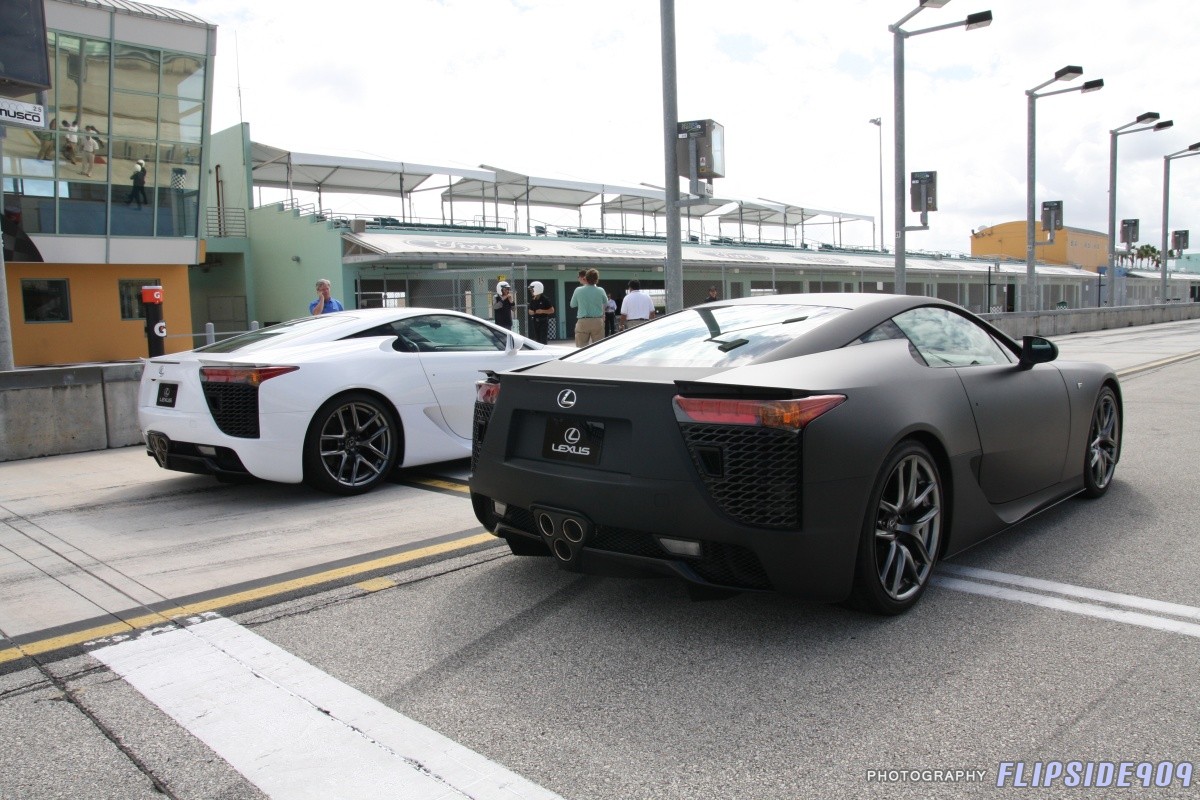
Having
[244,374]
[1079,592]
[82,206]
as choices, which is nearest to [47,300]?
[82,206]

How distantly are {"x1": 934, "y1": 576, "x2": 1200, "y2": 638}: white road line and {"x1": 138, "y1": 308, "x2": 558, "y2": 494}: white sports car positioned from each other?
3.87 meters

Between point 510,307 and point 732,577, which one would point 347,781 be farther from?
point 510,307

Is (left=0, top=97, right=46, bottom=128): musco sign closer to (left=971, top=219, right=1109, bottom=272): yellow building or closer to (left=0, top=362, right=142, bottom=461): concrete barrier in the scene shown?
(left=0, top=362, right=142, bottom=461): concrete barrier

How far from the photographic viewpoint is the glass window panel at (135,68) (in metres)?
25.5

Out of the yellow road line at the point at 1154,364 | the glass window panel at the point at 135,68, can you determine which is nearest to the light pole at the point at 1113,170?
the yellow road line at the point at 1154,364

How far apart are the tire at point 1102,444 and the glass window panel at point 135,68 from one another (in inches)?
1085

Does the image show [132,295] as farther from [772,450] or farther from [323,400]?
[772,450]

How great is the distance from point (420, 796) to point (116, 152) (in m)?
28.4

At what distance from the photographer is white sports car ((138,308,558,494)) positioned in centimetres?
582

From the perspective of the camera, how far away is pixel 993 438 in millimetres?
4148

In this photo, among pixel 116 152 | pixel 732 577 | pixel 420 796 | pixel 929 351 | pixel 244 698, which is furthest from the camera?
pixel 116 152

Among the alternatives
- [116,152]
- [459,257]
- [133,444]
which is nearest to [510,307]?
[133,444]

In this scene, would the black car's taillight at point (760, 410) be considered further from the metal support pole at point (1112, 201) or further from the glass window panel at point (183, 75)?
the metal support pole at point (1112, 201)

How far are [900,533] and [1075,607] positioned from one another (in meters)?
0.79
